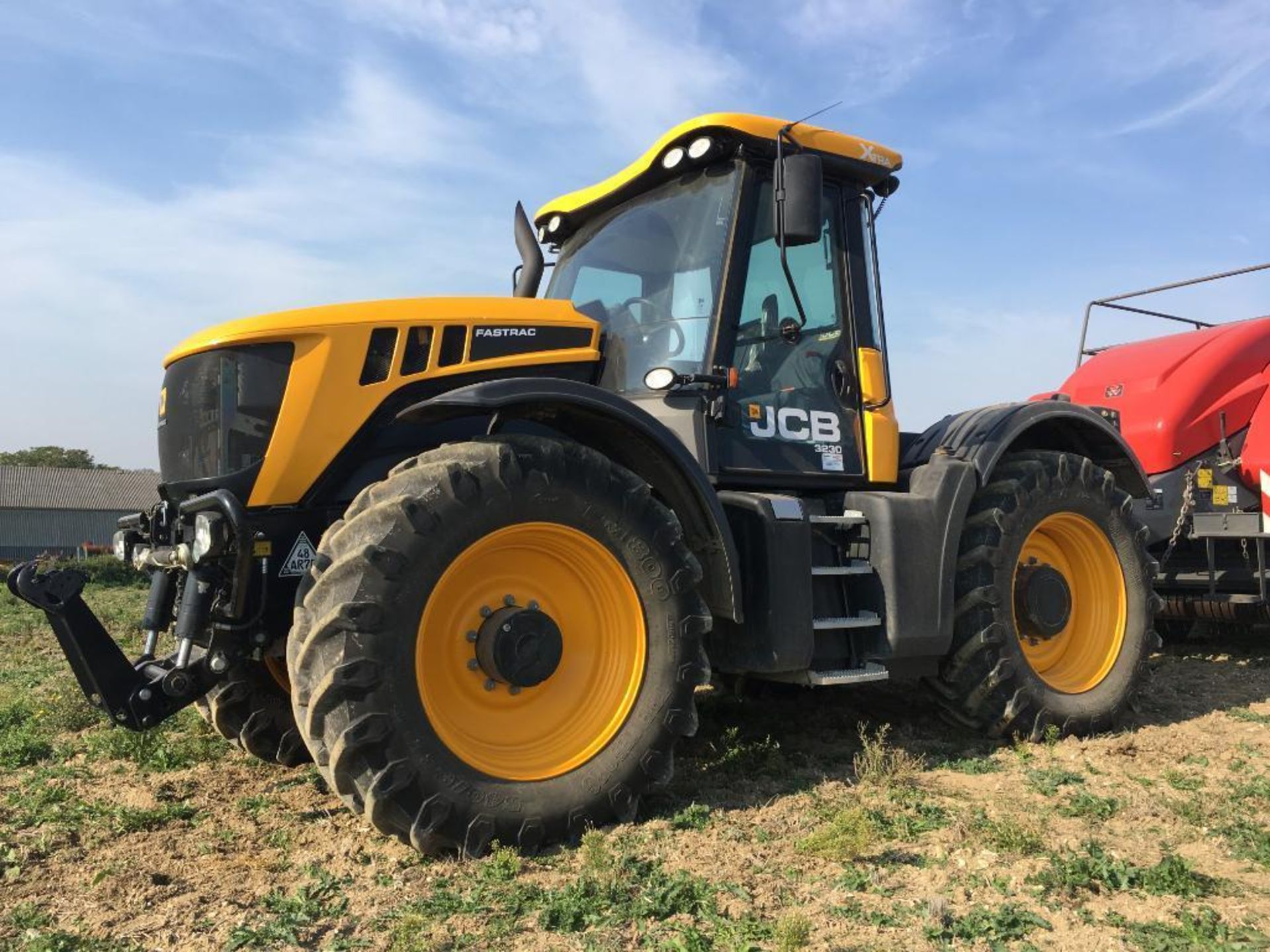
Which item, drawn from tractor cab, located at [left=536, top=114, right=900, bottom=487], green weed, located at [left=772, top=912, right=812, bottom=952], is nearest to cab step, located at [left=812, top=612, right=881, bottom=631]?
tractor cab, located at [left=536, top=114, right=900, bottom=487]

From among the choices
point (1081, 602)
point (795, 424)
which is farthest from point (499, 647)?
point (1081, 602)

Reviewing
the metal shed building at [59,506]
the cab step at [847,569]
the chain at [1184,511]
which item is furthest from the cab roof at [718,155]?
the metal shed building at [59,506]

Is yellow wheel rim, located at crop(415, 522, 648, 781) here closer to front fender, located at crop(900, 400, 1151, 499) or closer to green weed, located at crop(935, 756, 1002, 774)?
green weed, located at crop(935, 756, 1002, 774)

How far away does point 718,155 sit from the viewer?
199 inches

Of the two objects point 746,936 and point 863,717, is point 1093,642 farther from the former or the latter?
point 746,936

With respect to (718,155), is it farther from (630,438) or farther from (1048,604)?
(1048,604)

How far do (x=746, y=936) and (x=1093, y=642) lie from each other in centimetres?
382

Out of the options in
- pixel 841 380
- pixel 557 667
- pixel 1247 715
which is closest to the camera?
pixel 557 667

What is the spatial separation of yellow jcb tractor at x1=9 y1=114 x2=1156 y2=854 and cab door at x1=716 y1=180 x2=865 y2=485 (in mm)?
17

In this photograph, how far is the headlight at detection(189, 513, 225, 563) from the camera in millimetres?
3807

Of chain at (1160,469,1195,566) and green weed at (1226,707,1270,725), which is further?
chain at (1160,469,1195,566)

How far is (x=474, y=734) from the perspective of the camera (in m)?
3.90

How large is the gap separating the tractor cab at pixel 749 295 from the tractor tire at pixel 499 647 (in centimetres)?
93

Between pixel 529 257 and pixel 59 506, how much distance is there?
55.3 metres
